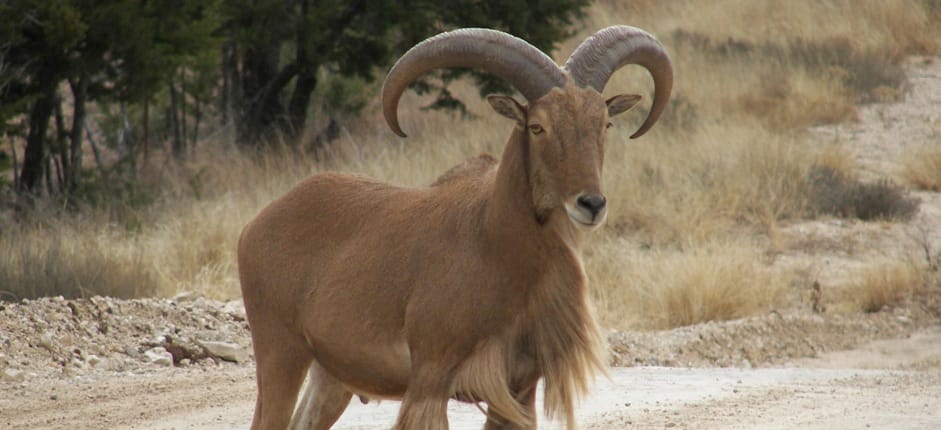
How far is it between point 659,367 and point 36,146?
33.6ft

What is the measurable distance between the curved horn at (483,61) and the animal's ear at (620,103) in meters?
0.37

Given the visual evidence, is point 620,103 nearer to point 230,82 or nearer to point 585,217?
point 585,217

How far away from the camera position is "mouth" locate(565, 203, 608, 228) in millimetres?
4945

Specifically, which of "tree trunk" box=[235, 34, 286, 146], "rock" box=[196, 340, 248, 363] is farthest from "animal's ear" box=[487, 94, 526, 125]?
"tree trunk" box=[235, 34, 286, 146]

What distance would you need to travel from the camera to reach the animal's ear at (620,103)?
575 cm

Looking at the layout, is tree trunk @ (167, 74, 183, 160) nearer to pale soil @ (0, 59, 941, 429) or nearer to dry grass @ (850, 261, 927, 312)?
pale soil @ (0, 59, 941, 429)

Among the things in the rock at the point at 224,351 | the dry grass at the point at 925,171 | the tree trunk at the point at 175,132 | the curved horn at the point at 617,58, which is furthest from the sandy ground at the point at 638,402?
the tree trunk at the point at 175,132

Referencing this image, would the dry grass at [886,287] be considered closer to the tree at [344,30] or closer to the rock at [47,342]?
the tree at [344,30]

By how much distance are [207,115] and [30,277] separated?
49.7ft

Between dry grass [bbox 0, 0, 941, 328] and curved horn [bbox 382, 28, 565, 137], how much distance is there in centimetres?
665

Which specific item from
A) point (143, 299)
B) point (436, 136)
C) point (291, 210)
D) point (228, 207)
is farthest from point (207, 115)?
point (291, 210)

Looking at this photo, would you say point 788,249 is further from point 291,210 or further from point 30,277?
point 291,210

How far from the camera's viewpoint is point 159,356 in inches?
392

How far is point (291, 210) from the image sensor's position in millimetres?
6215
